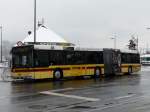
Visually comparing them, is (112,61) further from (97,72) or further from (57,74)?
(57,74)

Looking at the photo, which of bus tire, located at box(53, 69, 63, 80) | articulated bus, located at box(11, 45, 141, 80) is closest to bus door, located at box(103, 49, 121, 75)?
articulated bus, located at box(11, 45, 141, 80)

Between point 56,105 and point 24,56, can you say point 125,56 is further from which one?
point 56,105

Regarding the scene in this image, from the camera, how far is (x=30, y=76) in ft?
106

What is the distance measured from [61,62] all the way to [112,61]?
845 centimetres

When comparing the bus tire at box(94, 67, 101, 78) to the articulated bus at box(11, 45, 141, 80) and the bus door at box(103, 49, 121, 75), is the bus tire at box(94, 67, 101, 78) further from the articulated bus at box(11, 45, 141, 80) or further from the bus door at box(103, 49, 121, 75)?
the bus door at box(103, 49, 121, 75)

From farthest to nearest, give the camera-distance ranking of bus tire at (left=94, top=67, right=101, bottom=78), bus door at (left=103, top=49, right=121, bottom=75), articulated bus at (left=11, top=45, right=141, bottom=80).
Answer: bus door at (left=103, top=49, right=121, bottom=75) → bus tire at (left=94, top=67, right=101, bottom=78) → articulated bus at (left=11, top=45, right=141, bottom=80)

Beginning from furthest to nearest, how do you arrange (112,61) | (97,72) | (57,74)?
(112,61)
(97,72)
(57,74)

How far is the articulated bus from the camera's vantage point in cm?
3266

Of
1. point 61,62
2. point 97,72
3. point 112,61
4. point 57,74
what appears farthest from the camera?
point 112,61

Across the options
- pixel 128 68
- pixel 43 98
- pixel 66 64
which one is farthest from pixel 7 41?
pixel 43 98

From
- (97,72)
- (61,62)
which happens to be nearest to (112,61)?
(97,72)

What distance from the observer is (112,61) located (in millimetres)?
42000

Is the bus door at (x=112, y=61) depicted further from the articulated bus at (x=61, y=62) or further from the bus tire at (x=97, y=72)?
the bus tire at (x=97, y=72)

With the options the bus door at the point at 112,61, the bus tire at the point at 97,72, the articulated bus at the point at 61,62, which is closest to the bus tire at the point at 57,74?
the articulated bus at the point at 61,62
